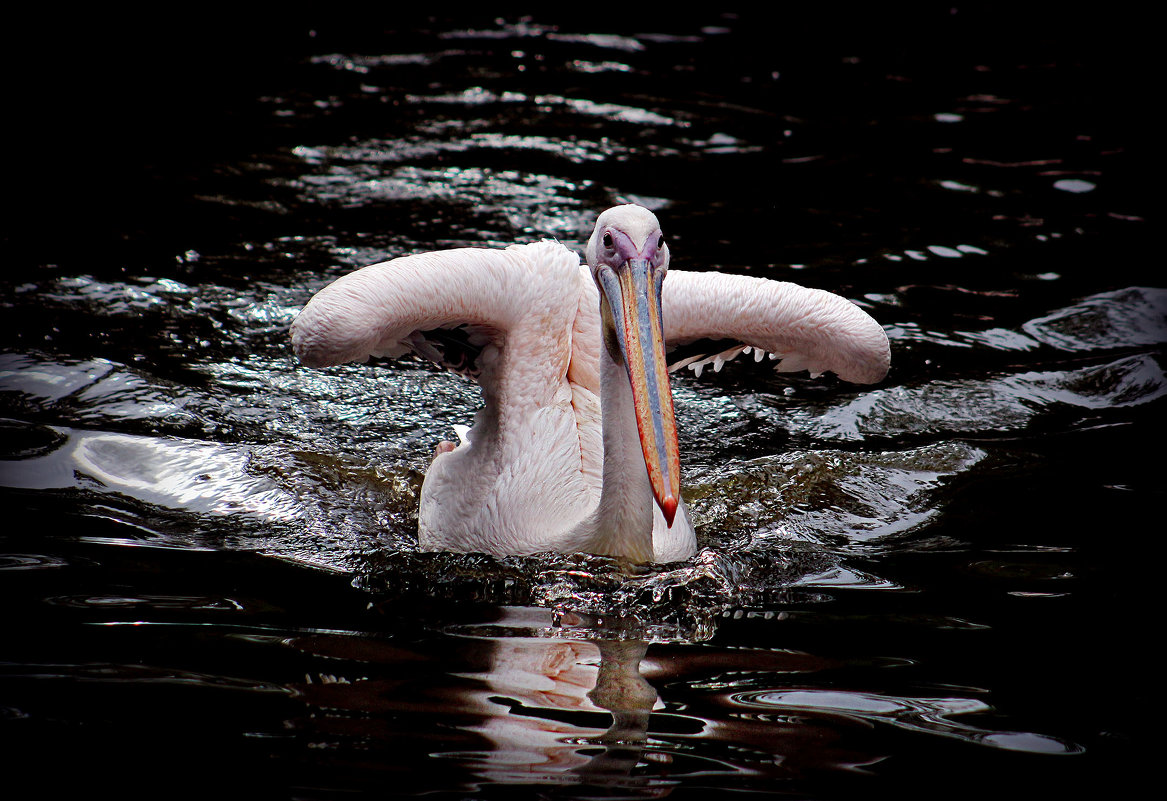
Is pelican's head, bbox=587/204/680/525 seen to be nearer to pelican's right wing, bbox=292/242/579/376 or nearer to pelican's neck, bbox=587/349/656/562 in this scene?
pelican's neck, bbox=587/349/656/562

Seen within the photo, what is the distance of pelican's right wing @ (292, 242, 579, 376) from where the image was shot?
10.7ft

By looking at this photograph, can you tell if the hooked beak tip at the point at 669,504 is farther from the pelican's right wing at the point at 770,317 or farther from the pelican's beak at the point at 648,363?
the pelican's right wing at the point at 770,317

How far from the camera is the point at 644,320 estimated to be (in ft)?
9.25

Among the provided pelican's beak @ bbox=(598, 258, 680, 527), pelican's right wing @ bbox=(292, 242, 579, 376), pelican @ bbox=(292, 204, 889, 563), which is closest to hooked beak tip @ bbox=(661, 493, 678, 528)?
pelican's beak @ bbox=(598, 258, 680, 527)

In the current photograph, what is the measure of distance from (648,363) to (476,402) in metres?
2.20

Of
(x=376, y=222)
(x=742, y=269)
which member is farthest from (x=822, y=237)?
(x=376, y=222)

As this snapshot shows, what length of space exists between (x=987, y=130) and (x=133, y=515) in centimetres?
688

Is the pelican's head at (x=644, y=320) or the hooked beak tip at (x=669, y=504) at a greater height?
the pelican's head at (x=644, y=320)

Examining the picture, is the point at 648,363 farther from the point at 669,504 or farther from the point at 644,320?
the point at 669,504

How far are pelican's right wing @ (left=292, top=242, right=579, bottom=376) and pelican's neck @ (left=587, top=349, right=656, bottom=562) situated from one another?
559 millimetres

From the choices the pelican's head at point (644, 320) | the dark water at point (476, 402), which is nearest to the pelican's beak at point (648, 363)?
the pelican's head at point (644, 320)

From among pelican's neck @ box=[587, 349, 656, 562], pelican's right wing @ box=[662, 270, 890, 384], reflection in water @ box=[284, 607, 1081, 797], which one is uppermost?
pelican's right wing @ box=[662, 270, 890, 384]

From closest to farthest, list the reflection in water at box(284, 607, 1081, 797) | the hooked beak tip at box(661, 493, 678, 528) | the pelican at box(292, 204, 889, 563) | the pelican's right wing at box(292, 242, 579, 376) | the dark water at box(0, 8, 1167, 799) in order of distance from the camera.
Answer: the reflection in water at box(284, 607, 1081, 797) < the dark water at box(0, 8, 1167, 799) < the hooked beak tip at box(661, 493, 678, 528) < the pelican at box(292, 204, 889, 563) < the pelican's right wing at box(292, 242, 579, 376)

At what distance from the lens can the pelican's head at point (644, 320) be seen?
273 cm
